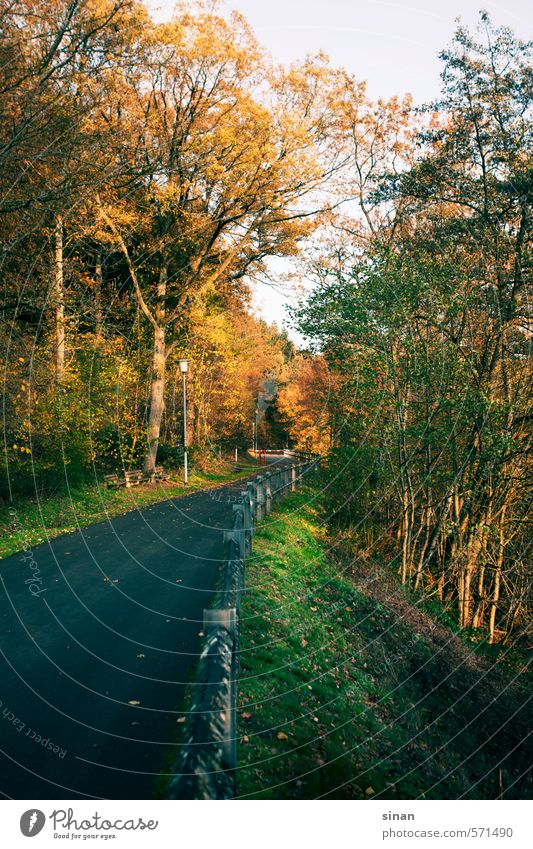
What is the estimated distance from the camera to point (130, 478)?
77.6ft

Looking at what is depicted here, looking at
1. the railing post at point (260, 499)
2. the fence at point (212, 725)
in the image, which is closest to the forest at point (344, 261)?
the railing post at point (260, 499)

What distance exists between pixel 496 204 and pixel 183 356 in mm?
20489

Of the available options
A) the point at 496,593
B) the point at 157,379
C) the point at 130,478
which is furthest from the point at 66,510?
the point at 496,593

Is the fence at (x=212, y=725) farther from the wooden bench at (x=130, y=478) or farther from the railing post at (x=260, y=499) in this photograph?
the wooden bench at (x=130, y=478)

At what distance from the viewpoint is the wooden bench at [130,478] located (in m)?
22.6

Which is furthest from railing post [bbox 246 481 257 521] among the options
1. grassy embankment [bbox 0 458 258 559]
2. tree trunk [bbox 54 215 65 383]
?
tree trunk [bbox 54 215 65 383]

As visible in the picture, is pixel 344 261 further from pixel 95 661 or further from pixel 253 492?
pixel 95 661

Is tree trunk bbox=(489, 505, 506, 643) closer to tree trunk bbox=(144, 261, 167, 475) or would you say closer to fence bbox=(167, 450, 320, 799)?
fence bbox=(167, 450, 320, 799)

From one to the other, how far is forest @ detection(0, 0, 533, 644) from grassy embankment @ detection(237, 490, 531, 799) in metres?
2.03

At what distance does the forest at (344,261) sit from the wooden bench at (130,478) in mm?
733

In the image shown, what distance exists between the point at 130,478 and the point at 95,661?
1762cm

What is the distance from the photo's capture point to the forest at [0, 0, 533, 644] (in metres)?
10.9

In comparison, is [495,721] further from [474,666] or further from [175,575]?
[175,575]

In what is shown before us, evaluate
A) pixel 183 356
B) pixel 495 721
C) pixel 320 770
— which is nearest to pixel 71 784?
pixel 320 770
